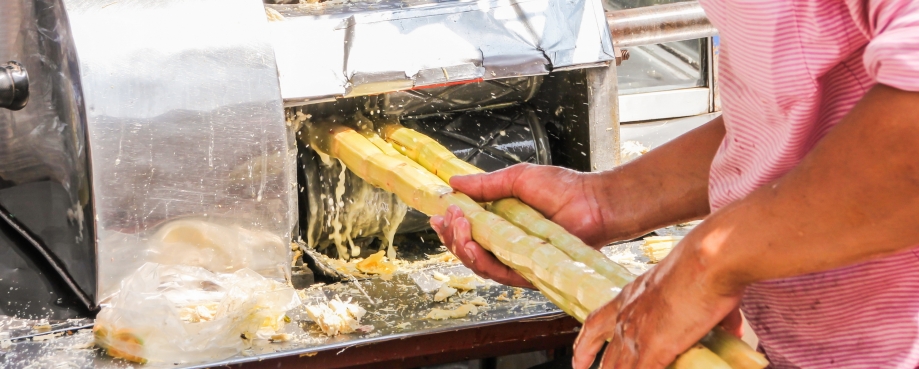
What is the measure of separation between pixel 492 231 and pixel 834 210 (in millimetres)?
864

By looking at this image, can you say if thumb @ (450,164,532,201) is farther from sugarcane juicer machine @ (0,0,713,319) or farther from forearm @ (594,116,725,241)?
sugarcane juicer machine @ (0,0,713,319)

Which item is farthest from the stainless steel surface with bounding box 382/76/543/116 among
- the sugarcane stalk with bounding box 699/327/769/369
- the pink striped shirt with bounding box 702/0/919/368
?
the sugarcane stalk with bounding box 699/327/769/369

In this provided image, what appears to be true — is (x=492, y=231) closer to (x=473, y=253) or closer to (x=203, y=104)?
(x=473, y=253)

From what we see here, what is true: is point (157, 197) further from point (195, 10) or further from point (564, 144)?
point (564, 144)

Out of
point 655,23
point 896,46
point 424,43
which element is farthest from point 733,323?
point 655,23

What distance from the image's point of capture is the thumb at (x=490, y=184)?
204 cm

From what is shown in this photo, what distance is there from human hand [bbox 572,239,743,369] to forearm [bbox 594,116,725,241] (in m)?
0.50

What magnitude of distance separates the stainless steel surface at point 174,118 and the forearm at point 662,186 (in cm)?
80

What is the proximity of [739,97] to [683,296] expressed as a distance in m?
0.37

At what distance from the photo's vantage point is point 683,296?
120cm

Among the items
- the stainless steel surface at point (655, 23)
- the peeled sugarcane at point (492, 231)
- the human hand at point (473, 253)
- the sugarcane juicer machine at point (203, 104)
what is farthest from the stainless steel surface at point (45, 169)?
the stainless steel surface at point (655, 23)

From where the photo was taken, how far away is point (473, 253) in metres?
1.91

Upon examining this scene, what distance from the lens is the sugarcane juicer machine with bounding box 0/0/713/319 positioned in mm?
1868

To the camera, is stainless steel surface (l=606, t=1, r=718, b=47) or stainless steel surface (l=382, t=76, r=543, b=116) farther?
stainless steel surface (l=606, t=1, r=718, b=47)
